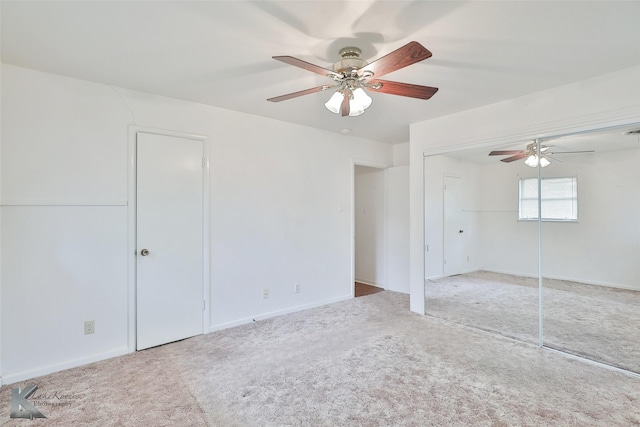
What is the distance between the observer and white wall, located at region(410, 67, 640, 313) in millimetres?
2521

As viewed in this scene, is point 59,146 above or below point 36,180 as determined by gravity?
above

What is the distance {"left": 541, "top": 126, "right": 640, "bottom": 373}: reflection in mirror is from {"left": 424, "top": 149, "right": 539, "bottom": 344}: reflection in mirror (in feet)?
0.58

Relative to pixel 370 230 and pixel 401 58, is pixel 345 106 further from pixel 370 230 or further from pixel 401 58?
pixel 370 230

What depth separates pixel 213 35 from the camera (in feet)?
6.53

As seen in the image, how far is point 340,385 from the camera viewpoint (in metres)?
2.30

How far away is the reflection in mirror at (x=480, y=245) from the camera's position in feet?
10.6

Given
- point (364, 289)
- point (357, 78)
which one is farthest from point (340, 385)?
point (364, 289)

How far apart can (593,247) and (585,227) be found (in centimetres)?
21

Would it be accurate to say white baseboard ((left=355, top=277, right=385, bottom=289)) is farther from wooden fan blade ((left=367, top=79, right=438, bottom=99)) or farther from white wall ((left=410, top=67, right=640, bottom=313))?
wooden fan blade ((left=367, top=79, right=438, bottom=99))

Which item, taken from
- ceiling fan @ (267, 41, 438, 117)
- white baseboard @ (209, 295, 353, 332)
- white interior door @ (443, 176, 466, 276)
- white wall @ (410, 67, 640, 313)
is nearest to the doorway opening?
white baseboard @ (209, 295, 353, 332)

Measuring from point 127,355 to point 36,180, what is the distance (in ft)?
5.45

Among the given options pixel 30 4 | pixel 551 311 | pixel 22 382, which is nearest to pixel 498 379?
pixel 551 311

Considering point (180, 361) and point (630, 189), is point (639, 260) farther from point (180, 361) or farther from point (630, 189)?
point (180, 361)

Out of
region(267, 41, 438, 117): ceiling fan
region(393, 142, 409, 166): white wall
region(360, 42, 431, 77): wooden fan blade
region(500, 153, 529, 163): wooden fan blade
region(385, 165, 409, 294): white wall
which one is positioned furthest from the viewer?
region(393, 142, 409, 166): white wall
